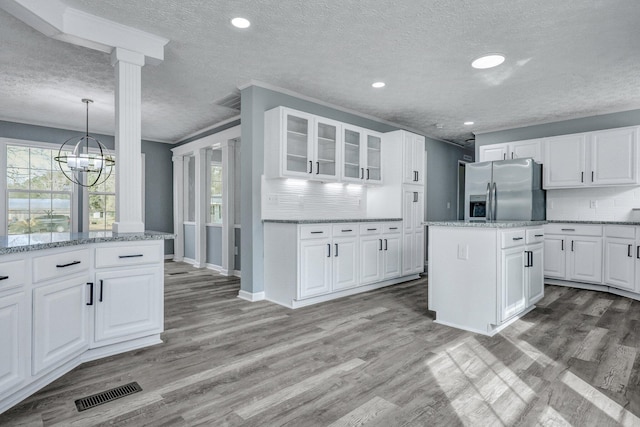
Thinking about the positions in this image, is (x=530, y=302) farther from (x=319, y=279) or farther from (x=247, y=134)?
(x=247, y=134)

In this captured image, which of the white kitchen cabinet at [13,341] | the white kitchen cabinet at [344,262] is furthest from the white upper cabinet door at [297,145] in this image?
the white kitchen cabinet at [13,341]

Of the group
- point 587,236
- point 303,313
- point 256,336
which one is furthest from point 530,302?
point 256,336

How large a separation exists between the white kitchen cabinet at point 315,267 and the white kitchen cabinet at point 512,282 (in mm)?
1780

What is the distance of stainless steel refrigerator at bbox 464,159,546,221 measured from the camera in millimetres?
4957

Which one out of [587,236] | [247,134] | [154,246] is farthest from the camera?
[587,236]

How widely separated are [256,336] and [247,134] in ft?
7.67

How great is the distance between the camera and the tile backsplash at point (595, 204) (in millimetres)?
5027

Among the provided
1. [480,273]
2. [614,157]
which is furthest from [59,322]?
[614,157]

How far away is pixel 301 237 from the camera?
3857mm

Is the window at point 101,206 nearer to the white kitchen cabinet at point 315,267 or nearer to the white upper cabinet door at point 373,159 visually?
the white kitchen cabinet at point 315,267

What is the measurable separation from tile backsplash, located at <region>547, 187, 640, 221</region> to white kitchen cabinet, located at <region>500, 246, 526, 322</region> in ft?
9.29

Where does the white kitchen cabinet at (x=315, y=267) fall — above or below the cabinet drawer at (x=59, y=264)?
below

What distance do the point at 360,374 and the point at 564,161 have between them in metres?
4.73

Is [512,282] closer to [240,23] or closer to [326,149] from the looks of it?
[326,149]
